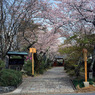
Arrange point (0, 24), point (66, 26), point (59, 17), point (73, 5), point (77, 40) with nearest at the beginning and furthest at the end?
point (77, 40) → point (0, 24) → point (73, 5) → point (59, 17) → point (66, 26)

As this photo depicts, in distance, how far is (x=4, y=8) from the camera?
10.4 metres

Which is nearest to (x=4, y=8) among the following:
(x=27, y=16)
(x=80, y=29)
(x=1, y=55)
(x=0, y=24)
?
(x=0, y=24)

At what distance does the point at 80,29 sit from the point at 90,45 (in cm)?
482

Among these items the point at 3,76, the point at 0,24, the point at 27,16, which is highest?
the point at 27,16

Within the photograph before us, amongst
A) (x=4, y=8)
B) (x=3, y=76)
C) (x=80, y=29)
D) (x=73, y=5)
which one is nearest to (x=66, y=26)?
(x=80, y=29)

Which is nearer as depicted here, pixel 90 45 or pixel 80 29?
pixel 90 45

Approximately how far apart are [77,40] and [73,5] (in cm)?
318

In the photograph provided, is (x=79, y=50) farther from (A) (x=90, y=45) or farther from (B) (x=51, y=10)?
(B) (x=51, y=10)

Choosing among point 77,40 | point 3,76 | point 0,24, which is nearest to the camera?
point 3,76

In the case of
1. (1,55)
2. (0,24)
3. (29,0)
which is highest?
(29,0)

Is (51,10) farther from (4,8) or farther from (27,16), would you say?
(4,8)

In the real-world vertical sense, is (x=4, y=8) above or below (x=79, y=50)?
above

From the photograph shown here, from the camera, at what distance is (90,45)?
977 cm

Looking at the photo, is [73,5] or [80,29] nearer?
[73,5]
